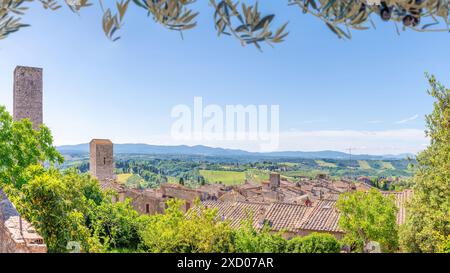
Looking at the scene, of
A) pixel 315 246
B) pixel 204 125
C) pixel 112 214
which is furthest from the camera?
pixel 112 214

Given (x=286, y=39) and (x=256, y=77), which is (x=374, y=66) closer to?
(x=256, y=77)

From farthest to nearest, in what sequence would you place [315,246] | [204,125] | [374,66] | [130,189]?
[130,189]
[315,246]
[374,66]
[204,125]

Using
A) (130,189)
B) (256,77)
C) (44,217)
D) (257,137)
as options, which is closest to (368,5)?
(257,137)

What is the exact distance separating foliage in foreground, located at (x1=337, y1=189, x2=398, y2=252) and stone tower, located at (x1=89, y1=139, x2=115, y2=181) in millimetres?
9967

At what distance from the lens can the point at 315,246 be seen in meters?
6.28

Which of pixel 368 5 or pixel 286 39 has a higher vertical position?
pixel 368 5

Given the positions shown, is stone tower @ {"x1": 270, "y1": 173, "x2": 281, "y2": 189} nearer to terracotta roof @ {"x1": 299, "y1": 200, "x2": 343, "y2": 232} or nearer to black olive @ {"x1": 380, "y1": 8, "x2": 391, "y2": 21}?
terracotta roof @ {"x1": 299, "y1": 200, "x2": 343, "y2": 232}

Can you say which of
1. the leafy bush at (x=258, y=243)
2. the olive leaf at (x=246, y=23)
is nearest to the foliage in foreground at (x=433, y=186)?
the leafy bush at (x=258, y=243)

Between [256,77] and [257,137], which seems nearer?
[257,137]

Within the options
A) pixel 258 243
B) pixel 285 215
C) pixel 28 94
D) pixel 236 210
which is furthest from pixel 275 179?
pixel 258 243

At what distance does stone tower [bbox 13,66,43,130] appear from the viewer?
14703mm

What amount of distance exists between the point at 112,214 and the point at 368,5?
351 inches

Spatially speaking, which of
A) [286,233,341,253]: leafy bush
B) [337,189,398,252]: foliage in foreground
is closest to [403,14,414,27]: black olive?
[286,233,341,253]: leafy bush
